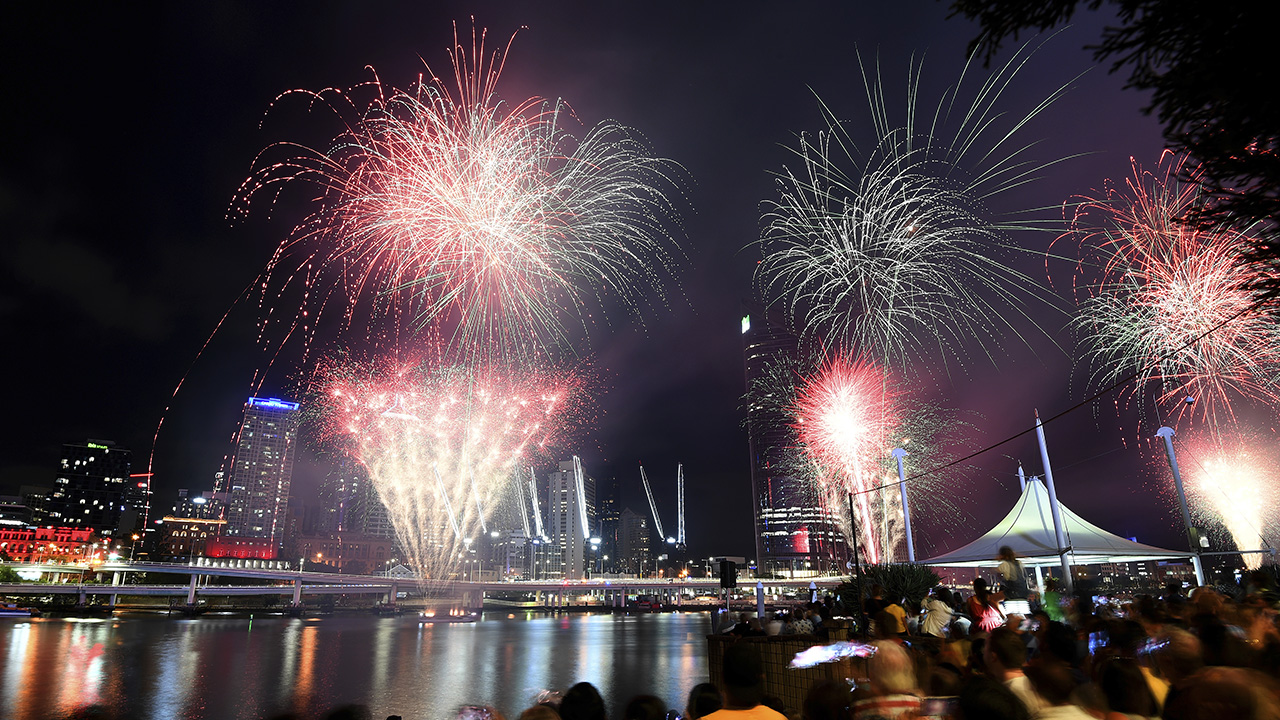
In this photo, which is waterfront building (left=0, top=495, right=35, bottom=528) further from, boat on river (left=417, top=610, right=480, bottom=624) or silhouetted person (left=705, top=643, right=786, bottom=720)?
silhouetted person (left=705, top=643, right=786, bottom=720)

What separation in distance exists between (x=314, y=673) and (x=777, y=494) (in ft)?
513

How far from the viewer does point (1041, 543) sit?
24734mm

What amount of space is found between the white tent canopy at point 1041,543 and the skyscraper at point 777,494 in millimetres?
Answer: 137185

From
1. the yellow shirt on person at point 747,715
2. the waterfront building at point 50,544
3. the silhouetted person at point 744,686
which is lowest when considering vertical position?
the yellow shirt on person at point 747,715

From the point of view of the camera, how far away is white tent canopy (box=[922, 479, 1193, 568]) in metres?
23.2

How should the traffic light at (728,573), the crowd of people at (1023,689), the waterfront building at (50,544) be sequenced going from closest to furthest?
1. the crowd of people at (1023,689)
2. the traffic light at (728,573)
3. the waterfront building at (50,544)

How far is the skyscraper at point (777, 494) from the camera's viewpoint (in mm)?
169250

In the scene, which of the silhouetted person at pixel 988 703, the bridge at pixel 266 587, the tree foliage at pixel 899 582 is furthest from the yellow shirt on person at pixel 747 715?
the bridge at pixel 266 587

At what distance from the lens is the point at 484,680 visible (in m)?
30.4

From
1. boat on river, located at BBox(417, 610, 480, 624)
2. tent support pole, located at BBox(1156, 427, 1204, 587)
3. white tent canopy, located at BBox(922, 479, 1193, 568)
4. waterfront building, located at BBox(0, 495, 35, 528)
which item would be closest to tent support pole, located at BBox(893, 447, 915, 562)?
white tent canopy, located at BBox(922, 479, 1193, 568)

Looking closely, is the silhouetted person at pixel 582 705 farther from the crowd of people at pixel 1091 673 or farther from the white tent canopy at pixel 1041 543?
the white tent canopy at pixel 1041 543

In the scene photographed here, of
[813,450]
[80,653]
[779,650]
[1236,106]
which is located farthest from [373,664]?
[1236,106]

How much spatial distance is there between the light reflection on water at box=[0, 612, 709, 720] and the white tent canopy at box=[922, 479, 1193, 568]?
1188 cm

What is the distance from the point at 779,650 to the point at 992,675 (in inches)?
237
